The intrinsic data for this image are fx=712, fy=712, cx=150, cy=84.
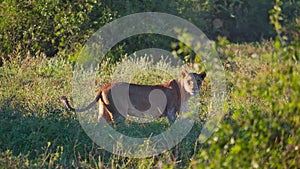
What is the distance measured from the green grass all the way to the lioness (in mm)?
251

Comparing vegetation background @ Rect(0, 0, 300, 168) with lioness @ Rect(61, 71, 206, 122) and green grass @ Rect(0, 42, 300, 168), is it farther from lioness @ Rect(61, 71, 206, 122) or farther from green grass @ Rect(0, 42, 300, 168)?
lioness @ Rect(61, 71, 206, 122)

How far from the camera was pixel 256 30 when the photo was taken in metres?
27.8

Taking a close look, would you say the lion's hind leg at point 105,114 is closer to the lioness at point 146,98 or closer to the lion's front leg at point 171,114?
the lioness at point 146,98

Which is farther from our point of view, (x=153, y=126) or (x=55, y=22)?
(x=55, y=22)

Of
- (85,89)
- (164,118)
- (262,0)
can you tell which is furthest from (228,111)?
(262,0)

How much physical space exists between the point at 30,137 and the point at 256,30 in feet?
66.6

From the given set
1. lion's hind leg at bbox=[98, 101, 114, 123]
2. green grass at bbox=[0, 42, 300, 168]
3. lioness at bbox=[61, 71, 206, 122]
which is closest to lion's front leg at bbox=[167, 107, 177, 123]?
lioness at bbox=[61, 71, 206, 122]

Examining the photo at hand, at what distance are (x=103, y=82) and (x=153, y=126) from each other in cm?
249

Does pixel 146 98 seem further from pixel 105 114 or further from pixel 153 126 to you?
pixel 105 114

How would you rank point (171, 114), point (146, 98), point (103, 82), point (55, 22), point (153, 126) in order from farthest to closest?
point (55, 22)
point (103, 82)
point (171, 114)
point (146, 98)
point (153, 126)

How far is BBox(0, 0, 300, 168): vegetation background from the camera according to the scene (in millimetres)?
5973

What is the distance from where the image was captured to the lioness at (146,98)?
9648 mm

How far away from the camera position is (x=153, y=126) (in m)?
9.52

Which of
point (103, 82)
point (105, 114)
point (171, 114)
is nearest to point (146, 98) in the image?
point (171, 114)
